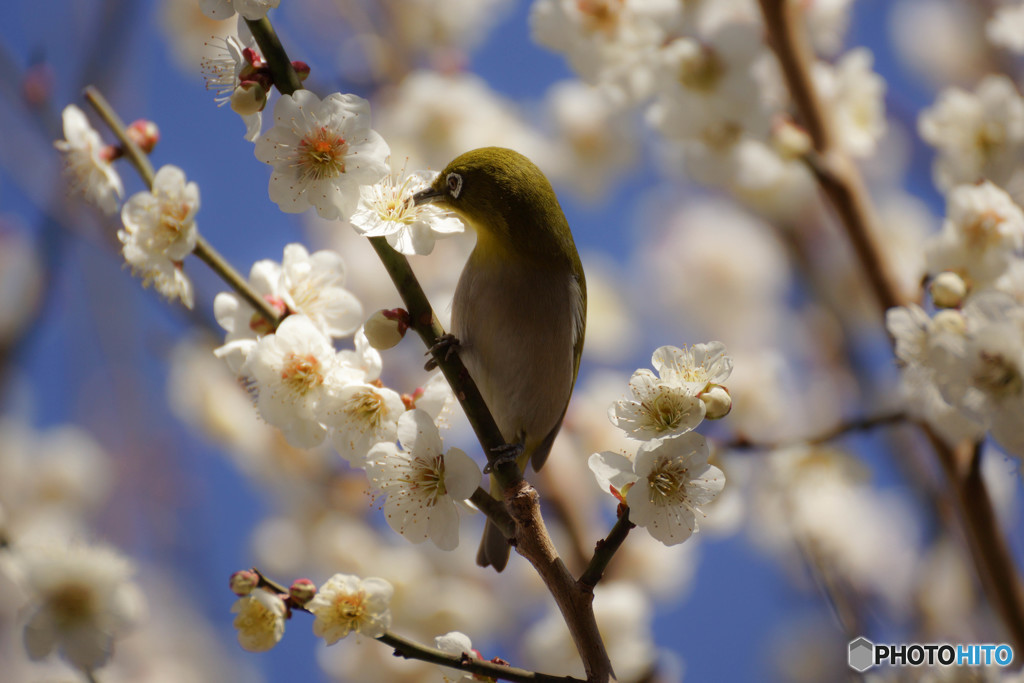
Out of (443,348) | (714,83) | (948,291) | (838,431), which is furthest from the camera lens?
(714,83)

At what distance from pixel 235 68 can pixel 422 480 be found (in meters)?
0.75

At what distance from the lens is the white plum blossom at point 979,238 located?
162cm

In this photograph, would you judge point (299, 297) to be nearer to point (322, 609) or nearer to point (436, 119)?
point (322, 609)

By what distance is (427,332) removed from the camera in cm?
122

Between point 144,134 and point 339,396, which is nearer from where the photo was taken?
point 339,396

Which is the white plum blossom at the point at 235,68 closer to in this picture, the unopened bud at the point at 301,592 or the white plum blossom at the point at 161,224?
the white plum blossom at the point at 161,224

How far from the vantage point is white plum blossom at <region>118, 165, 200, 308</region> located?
1.33m

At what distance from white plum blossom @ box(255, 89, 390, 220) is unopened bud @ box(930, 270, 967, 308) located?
3.76ft

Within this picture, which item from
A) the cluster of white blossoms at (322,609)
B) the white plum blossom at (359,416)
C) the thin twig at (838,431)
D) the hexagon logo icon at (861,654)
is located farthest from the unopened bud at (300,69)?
the hexagon logo icon at (861,654)

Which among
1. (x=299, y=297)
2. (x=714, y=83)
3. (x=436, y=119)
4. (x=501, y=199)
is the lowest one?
(x=299, y=297)

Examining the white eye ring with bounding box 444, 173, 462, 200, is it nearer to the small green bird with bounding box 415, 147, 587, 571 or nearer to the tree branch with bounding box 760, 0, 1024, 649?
the small green bird with bounding box 415, 147, 587, 571

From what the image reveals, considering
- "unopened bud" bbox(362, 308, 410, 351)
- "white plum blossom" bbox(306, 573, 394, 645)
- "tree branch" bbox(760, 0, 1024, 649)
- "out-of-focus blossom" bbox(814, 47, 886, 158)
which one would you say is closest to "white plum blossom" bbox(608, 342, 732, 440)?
"unopened bud" bbox(362, 308, 410, 351)

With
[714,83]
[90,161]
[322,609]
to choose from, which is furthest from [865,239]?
[90,161]

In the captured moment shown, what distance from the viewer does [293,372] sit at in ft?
4.23
